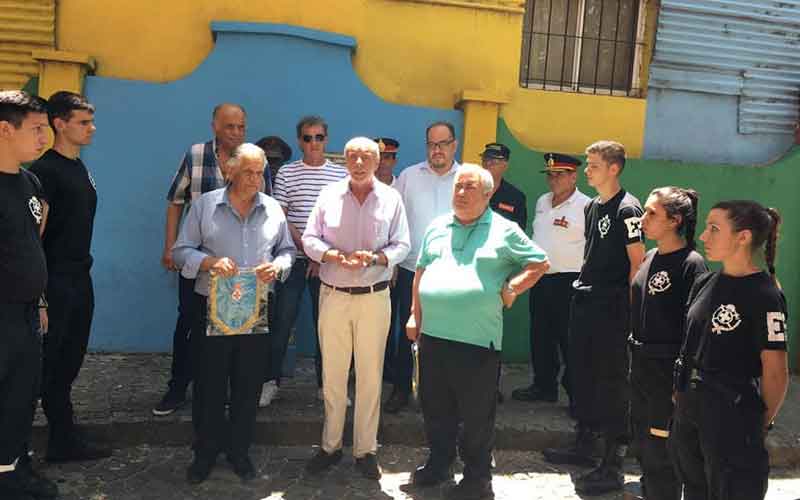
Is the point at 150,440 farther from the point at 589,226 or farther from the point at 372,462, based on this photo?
the point at 589,226

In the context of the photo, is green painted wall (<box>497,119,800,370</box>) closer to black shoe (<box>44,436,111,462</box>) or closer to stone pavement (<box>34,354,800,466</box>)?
stone pavement (<box>34,354,800,466</box>)

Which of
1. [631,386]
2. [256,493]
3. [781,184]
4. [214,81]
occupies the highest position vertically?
[214,81]

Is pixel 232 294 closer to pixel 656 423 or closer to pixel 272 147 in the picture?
pixel 272 147

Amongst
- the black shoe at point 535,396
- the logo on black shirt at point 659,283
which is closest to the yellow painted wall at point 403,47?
the black shoe at point 535,396

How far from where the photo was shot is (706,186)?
686 cm

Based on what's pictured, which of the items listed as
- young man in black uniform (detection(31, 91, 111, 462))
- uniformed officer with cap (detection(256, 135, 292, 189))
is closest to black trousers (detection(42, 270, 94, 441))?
young man in black uniform (detection(31, 91, 111, 462))

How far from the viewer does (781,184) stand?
703cm

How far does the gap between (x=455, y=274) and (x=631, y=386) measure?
3.59 ft

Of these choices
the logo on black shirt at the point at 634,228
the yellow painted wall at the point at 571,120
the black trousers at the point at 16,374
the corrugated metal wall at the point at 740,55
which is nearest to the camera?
the black trousers at the point at 16,374

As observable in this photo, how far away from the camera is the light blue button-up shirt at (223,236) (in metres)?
4.05

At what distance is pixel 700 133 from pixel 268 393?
5006 millimetres

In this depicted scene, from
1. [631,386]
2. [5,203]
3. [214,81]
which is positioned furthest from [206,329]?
[214,81]

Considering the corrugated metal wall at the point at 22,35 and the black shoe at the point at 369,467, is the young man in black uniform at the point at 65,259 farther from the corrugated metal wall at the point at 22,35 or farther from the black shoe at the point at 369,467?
the corrugated metal wall at the point at 22,35

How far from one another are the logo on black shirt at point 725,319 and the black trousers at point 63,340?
3.37 meters
